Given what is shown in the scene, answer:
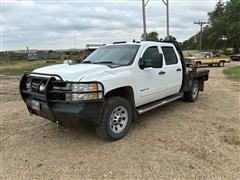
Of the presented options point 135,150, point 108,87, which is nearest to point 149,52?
point 108,87

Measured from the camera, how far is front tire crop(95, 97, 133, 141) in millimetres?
4155

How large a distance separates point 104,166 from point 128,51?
2573 millimetres

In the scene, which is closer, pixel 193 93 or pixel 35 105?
pixel 35 105

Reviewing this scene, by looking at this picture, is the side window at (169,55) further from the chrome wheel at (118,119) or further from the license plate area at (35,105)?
the license plate area at (35,105)

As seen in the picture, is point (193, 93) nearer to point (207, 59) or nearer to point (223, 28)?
point (207, 59)

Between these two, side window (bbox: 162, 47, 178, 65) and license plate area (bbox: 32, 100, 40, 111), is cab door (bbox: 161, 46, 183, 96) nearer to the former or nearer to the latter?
side window (bbox: 162, 47, 178, 65)

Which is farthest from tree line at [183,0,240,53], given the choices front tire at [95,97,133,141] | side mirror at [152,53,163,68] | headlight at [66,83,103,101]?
headlight at [66,83,103,101]

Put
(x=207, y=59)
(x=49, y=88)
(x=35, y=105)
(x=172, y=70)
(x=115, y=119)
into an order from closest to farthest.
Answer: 1. (x=49, y=88)
2. (x=35, y=105)
3. (x=115, y=119)
4. (x=172, y=70)
5. (x=207, y=59)

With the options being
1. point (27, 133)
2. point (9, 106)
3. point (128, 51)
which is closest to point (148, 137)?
point (128, 51)

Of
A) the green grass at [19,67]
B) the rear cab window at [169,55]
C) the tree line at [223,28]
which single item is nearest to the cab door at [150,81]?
the rear cab window at [169,55]

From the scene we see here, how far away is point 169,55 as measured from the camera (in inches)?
241

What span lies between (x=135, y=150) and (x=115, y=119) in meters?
0.71

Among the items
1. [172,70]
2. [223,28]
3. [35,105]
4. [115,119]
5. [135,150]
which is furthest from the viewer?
[223,28]

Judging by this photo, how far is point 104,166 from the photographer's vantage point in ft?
11.8
